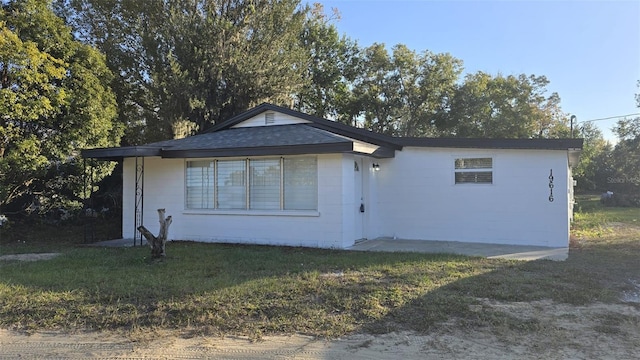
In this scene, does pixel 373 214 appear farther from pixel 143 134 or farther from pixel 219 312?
pixel 143 134

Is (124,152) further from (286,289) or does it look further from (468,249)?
(468,249)

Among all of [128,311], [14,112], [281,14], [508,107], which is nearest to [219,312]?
[128,311]

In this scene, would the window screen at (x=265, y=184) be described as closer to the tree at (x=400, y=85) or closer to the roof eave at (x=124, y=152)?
the roof eave at (x=124, y=152)

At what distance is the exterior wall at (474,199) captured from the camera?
35.8ft

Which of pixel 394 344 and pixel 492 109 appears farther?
pixel 492 109

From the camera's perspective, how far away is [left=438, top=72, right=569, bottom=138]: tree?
101ft

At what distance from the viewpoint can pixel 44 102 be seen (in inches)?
454

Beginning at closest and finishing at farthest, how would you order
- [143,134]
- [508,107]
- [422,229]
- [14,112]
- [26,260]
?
[26,260]
[14,112]
[422,229]
[143,134]
[508,107]

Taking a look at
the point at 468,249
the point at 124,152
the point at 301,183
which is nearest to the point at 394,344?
the point at 468,249

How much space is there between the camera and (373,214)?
12.4m

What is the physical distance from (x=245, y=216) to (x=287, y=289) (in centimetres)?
535

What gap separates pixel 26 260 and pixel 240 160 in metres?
5.16

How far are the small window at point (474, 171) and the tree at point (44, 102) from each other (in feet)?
33.4

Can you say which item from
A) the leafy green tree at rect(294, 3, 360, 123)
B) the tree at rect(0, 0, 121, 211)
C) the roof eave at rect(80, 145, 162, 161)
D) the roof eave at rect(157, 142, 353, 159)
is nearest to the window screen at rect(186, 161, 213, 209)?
the roof eave at rect(157, 142, 353, 159)
